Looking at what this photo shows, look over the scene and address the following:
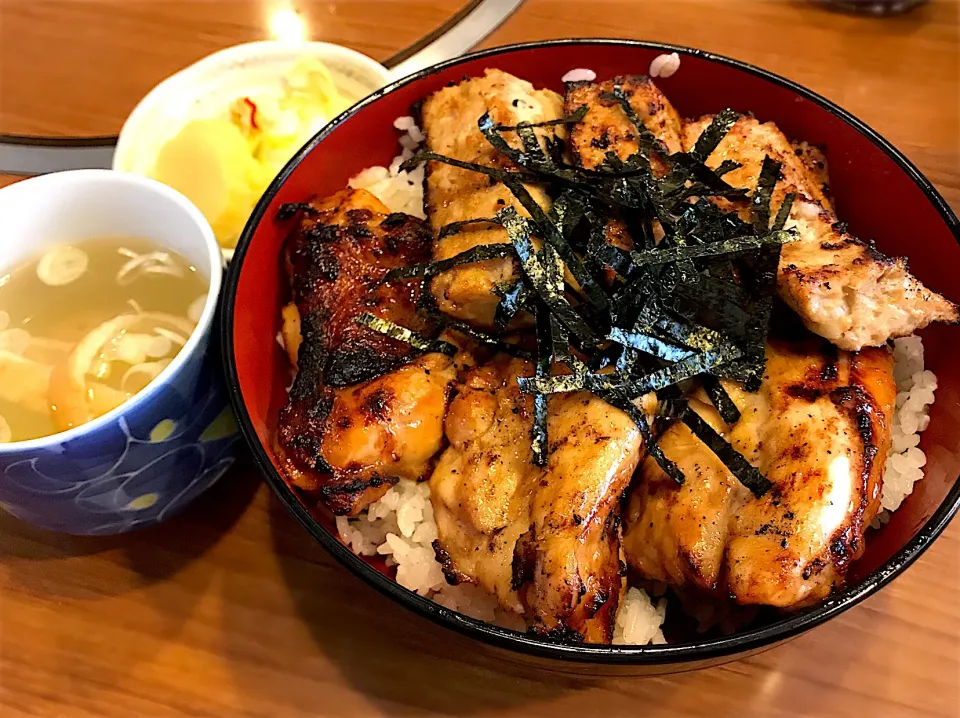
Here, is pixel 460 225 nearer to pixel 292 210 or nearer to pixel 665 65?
pixel 292 210

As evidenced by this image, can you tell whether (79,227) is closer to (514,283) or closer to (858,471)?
(514,283)

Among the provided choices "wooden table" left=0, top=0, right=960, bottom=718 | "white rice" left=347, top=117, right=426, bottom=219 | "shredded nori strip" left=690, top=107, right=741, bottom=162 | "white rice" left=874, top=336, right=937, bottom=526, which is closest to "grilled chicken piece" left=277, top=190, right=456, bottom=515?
"white rice" left=347, top=117, right=426, bottom=219

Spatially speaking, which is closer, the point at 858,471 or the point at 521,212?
the point at 858,471

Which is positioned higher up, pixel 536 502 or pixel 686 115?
pixel 686 115

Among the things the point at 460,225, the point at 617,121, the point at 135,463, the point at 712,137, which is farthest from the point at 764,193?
the point at 135,463

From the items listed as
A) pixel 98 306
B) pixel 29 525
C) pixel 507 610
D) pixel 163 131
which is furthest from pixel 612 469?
pixel 163 131

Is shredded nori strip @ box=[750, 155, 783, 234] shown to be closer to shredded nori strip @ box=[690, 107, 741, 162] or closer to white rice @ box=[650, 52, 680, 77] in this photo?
shredded nori strip @ box=[690, 107, 741, 162]
